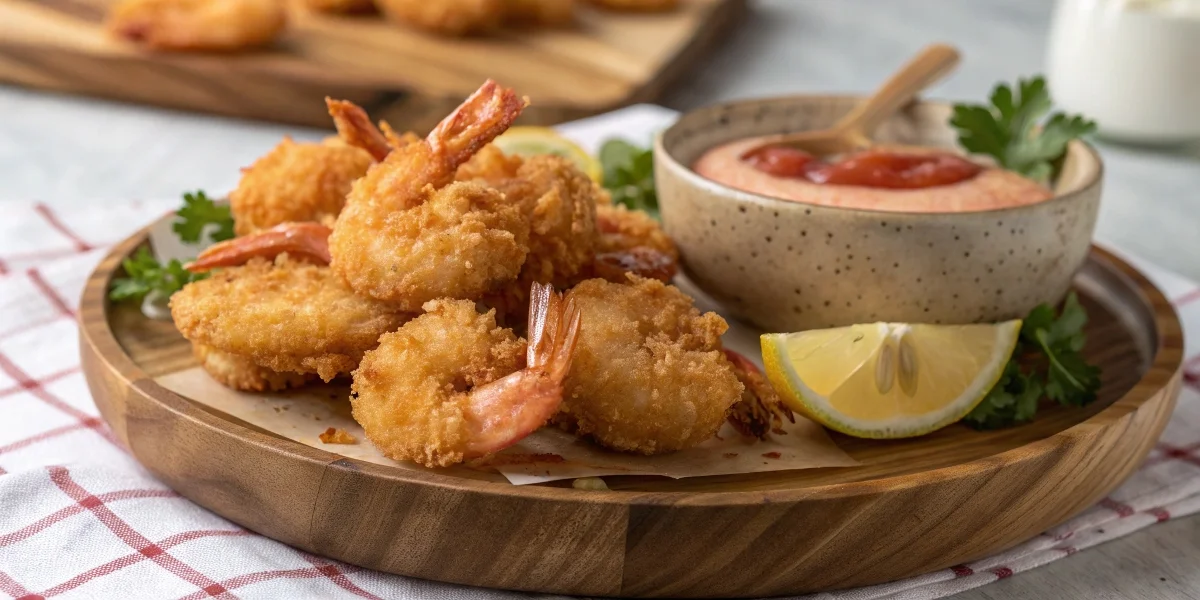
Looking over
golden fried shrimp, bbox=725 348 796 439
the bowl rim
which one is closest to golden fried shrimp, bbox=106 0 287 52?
the bowl rim

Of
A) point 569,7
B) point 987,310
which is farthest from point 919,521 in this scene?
point 569,7

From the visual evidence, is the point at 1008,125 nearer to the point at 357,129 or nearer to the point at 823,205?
the point at 823,205

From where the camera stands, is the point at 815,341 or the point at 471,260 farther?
the point at 815,341

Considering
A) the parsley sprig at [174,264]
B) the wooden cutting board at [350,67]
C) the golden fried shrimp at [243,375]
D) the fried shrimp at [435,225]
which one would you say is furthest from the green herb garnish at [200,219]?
the wooden cutting board at [350,67]

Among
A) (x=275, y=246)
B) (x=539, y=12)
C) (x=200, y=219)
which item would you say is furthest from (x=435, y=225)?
(x=539, y=12)

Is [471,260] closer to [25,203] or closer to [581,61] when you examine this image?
[25,203]

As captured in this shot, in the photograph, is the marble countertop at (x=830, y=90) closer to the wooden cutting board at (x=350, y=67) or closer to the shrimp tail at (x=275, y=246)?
the wooden cutting board at (x=350, y=67)

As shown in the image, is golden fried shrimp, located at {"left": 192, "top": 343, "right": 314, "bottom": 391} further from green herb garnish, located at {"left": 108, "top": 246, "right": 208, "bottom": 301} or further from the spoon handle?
the spoon handle
